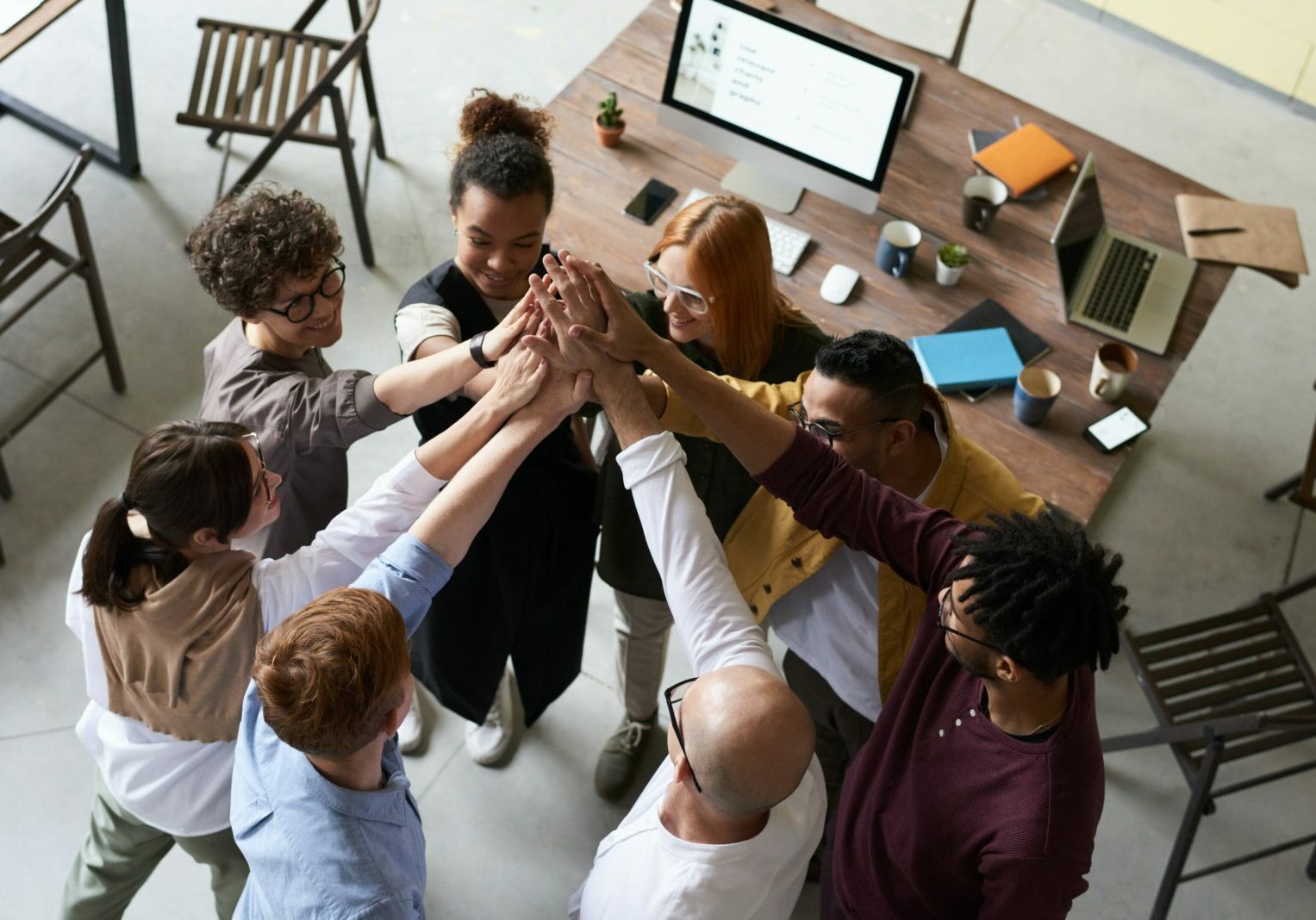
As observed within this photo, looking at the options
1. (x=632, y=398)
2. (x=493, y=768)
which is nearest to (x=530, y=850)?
(x=493, y=768)

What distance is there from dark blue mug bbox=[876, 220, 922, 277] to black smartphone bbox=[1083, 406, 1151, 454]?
2.13ft

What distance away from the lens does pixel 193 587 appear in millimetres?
1931

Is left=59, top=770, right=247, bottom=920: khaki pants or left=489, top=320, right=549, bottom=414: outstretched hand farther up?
left=489, top=320, right=549, bottom=414: outstretched hand

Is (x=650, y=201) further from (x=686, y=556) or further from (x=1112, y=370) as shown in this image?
(x=686, y=556)

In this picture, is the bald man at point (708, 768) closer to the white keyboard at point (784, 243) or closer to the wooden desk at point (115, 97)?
the white keyboard at point (784, 243)

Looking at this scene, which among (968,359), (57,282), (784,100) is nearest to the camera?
(968,359)

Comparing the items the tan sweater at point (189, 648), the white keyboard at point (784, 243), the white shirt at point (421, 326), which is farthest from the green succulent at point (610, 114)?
the tan sweater at point (189, 648)

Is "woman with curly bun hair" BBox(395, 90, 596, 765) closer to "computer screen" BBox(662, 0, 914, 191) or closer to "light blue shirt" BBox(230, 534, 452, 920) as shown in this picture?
"light blue shirt" BBox(230, 534, 452, 920)

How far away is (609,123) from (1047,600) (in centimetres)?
210

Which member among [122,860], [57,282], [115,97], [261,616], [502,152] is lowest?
[122,860]

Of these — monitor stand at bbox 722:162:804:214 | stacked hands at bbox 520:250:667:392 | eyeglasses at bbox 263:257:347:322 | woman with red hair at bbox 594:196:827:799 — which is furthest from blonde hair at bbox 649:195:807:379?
monitor stand at bbox 722:162:804:214

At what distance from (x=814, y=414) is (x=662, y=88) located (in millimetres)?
1648

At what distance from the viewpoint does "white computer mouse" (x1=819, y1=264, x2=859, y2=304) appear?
309 cm

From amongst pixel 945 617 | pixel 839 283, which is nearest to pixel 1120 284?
pixel 839 283
